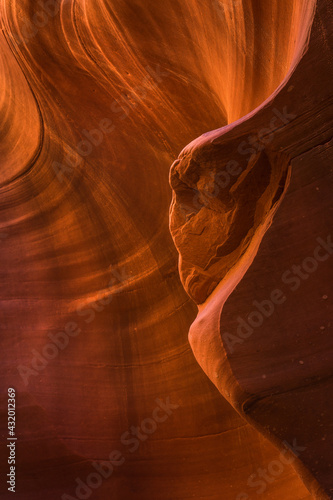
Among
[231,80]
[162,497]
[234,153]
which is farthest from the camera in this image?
[162,497]

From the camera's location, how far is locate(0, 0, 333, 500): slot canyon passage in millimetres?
1729

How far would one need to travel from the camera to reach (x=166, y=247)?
12.5 ft

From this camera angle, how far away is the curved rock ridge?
5.46 feet

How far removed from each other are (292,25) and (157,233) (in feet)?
6.86

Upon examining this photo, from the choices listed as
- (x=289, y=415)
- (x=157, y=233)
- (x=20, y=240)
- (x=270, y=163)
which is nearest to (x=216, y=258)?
(x=270, y=163)

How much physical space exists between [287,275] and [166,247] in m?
2.10

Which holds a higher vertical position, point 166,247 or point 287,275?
point 287,275

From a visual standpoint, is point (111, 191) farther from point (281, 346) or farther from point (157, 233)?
point (281, 346)

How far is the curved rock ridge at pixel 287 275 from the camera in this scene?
1.66m

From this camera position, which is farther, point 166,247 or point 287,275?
point 166,247

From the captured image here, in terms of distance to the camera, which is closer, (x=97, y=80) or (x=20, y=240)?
(x=97, y=80)

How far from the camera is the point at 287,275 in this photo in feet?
5.74

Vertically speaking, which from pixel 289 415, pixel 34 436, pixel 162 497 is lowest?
pixel 162 497

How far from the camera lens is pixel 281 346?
1716 millimetres
